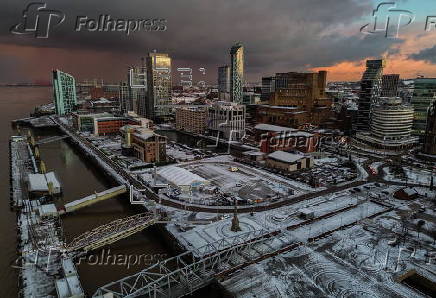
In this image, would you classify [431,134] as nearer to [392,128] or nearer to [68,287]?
[392,128]

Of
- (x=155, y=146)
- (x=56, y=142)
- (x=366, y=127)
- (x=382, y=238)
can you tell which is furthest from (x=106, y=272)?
(x=366, y=127)

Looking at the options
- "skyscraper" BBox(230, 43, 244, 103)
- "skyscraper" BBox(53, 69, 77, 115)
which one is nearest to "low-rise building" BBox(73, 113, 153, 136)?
"skyscraper" BBox(53, 69, 77, 115)

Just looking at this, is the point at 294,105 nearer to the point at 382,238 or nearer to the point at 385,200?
the point at 385,200

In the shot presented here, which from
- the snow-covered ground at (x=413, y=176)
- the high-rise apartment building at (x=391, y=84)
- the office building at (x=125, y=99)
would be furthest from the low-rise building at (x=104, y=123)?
the high-rise apartment building at (x=391, y=84)

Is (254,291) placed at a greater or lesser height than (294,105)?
lesser

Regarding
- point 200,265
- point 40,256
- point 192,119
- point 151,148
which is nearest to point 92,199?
point 40,256
